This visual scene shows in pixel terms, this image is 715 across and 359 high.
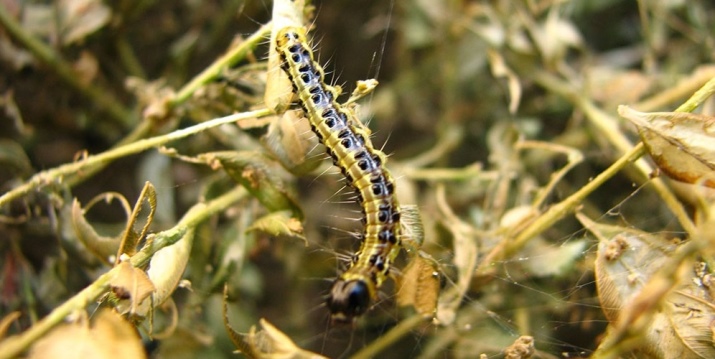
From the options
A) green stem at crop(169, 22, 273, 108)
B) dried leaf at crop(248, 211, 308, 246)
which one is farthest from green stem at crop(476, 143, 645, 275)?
green stem at crop(169, 22, 273, 108)

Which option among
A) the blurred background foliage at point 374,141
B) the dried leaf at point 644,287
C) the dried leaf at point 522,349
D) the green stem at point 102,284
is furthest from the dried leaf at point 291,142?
the dried leaf at point 644,287

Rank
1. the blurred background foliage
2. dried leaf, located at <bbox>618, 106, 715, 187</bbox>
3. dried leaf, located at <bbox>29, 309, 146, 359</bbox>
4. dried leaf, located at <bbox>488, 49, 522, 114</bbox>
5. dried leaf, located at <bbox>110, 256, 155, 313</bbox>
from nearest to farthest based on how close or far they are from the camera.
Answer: dried leaf, located at <bbox>29, 309, 146, 359</bbox> → dried leaf, located at <bbox>110, 256, 155, 313</bbox> → dried leaf, located at <bbox>618, 106, 715, 187</bbox> → the blurred background foliage → dried leaf, located at <bbox>488, 49, 522, 114</bbox>

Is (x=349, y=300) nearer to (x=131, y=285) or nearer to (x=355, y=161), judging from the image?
(x=355, y=161)

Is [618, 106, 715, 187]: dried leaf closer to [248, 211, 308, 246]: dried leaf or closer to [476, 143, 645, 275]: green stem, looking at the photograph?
[476, 143, 645, 275]: green stem

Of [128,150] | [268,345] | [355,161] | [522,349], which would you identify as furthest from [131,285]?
[522,349]

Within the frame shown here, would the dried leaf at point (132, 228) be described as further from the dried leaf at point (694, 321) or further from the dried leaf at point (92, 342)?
the dried leaf at point (694, 321)

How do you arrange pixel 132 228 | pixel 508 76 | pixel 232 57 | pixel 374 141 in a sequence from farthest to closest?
pixel 374 141 < pixel 508 76 < pixel 232 57 < pixel 132 228
